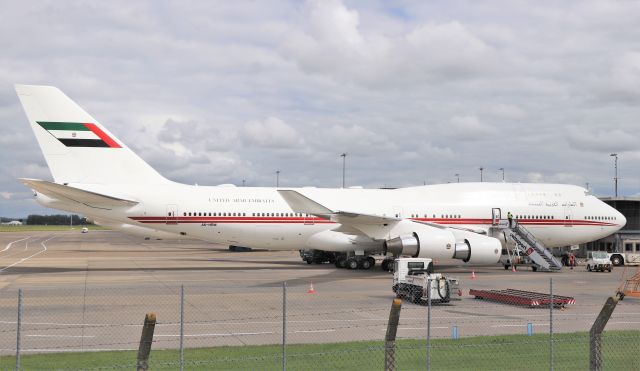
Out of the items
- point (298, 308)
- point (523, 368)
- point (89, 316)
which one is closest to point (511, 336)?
point (523, 368)

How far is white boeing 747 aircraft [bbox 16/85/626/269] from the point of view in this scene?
A: 31.8 metres

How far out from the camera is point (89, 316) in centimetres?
1803

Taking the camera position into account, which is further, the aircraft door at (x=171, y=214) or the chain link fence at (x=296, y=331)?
the aircraft door at (x=171, y=214)

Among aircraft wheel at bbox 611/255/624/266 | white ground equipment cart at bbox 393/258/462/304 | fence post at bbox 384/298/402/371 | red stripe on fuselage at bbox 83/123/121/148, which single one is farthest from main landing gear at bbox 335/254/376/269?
fence post at bbox 384/298/402/371

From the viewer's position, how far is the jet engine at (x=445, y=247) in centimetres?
3169

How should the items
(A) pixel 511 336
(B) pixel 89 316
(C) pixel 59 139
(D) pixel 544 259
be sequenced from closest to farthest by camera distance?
(A) pixel 511 336 → (B) pixel 89 316 → (C) pixel 59 139 → (D) pixel 544 259

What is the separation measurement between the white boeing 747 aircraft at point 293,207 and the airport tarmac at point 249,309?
257 centimetres

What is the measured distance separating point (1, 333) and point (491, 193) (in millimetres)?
29830

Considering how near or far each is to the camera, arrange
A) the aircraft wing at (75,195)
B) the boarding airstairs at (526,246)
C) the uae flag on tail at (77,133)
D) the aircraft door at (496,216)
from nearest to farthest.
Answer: the aircraft wing at (75,195), the uae flag on tail at (77,133), the boarding airstairs at (526,246), the aircraft door at (496,216)

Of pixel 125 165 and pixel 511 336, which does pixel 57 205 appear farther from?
pixel 511 336

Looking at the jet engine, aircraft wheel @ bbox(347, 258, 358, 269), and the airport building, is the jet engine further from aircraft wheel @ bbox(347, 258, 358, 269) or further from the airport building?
the airport building

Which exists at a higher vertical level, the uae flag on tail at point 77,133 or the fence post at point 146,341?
the uae flag on tail at point 77,133

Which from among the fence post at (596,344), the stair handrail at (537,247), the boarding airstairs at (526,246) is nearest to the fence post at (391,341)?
the fence post at (596,344)

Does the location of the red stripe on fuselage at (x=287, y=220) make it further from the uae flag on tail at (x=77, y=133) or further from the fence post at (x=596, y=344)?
the fence post at (x=596, y=344)
